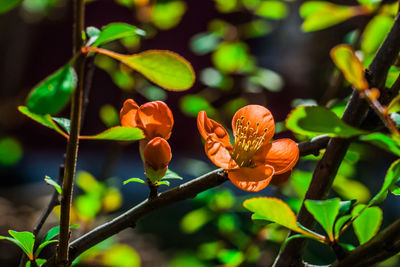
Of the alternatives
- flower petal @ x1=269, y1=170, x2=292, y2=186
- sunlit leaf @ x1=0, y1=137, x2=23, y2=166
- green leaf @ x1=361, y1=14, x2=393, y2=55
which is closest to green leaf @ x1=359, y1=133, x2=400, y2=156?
flower petal @ x1=269, y1=170, x2=292, y2=186

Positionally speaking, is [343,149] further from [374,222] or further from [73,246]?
[73,246]

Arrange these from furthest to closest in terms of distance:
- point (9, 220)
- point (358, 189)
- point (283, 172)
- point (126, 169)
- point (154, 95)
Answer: point (126, 169), point (9, 220), point (154, 95), point (358, 189), point (283, 172)

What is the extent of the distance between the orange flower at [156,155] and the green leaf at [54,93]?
0.59 ft

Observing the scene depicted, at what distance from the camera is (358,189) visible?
3.61 ft

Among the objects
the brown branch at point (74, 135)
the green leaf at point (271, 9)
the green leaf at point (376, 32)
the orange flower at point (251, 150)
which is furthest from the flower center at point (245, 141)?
the green leaf at point (271, 9)

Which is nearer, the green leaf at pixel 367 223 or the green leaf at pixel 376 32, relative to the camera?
the green leaf at pixel 367 223

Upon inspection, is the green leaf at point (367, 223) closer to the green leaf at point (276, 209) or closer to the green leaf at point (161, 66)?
the green leaf at point (276, 209)

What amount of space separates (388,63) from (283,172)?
0.18 meters

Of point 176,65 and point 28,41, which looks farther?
point 28,41

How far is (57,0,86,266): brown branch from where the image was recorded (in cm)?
34

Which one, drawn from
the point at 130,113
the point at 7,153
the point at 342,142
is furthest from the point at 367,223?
the point at 7,153

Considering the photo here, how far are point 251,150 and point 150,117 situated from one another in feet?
0.46

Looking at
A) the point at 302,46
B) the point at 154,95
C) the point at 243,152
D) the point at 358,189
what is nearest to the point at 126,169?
the point at 302,46

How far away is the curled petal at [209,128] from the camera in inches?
20.5
